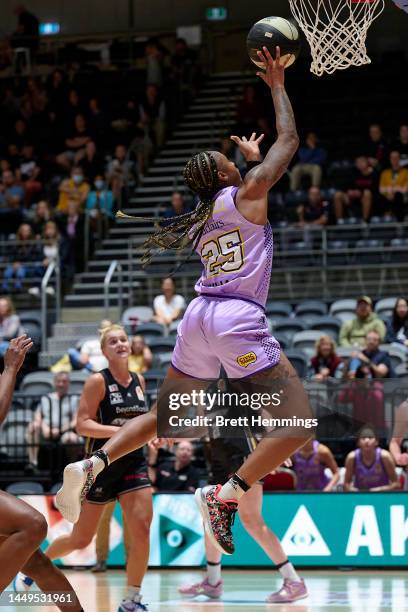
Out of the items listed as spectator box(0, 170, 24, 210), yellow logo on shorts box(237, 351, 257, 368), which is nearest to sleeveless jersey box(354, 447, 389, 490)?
yellow logo on shorts box(237, 351, 257, 368)

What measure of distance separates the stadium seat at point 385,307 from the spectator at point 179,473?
4.13m

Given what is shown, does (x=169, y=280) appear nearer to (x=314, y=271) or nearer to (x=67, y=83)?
(x=314, y=271)

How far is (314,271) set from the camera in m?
16.3

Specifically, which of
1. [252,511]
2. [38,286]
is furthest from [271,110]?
[252,511]

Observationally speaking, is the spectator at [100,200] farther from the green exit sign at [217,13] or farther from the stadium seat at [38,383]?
the green exit sign at [217,13]

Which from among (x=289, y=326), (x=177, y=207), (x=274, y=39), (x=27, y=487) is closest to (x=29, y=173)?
(x=177, y=207)

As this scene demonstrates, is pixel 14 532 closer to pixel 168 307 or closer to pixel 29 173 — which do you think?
pixel 168 307

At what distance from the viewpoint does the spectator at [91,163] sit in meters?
20.2

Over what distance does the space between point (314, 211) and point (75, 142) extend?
248 inches

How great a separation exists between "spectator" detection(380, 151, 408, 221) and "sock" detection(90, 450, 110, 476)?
36.8 feet

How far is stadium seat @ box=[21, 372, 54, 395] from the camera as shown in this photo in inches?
575

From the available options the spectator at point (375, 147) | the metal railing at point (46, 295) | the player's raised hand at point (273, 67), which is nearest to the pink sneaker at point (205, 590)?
the player's raised hand at point (273, 67)

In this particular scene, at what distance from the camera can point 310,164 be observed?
18547mm

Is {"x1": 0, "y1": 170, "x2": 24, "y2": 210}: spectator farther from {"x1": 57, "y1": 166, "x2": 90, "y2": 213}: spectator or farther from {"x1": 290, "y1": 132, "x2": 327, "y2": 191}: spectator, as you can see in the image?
{"x1": 290, "y1": 132, "x2": 327, "y2": 191}: spectator
